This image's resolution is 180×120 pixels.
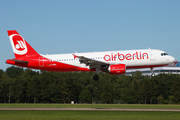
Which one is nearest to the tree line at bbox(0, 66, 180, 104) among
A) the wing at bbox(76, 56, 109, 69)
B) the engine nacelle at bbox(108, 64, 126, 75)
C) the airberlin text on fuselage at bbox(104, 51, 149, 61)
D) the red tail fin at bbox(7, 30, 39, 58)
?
the red tail fin at bbox(7, 30, 39, 58)

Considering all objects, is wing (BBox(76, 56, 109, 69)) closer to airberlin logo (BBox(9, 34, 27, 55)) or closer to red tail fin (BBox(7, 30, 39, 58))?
red tail fin (BBox(7, 30, 39, 58))

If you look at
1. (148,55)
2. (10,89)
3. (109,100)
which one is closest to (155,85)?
(109,100)

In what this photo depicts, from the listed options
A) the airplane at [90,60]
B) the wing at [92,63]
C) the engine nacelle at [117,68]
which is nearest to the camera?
the wing at [92,63]

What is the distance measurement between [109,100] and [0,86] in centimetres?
4937

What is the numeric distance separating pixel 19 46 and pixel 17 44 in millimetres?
603

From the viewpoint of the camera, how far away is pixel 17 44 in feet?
200

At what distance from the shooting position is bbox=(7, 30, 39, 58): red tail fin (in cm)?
6038

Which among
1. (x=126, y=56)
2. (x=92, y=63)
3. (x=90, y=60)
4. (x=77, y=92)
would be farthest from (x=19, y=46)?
(x=77, y=92)

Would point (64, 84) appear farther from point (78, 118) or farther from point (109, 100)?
point (78, 118)

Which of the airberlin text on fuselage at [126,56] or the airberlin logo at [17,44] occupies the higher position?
the airberlin logo at [17,44]

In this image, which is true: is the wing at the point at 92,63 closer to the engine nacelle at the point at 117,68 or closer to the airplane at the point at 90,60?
the airplane at the point at 90,60

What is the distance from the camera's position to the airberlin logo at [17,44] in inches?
2383

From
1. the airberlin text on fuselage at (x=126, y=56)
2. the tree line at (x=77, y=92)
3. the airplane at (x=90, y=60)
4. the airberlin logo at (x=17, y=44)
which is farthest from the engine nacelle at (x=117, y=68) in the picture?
the tree line at (x=77, y=92)

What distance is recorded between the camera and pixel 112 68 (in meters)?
56.3
